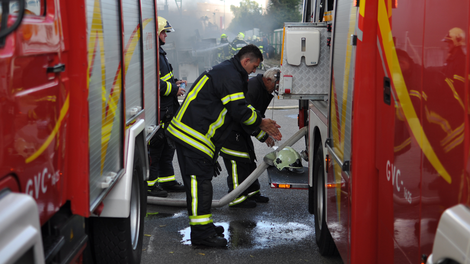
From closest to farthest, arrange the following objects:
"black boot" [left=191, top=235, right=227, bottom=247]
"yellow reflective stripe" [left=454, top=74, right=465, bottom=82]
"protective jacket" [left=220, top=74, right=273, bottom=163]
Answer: "yellow reflective stripe" [left=454, top=74, right=465, bottom=82] → "black boot" [left=191, top=235, right=227, bottom=247] → "protective jacket" [left=220, top=74, right=273, bottom=163]

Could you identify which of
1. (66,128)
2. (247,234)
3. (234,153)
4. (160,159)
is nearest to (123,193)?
(66,128)

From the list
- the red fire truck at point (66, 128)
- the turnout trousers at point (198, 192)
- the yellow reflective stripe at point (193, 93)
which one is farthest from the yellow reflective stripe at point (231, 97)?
the red fire truck at point (66, 128)

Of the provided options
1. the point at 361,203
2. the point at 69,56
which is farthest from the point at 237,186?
the point at 69,56

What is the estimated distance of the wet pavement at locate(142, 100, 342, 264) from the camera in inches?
165

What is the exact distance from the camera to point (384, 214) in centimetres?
250

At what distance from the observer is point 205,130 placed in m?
4.43

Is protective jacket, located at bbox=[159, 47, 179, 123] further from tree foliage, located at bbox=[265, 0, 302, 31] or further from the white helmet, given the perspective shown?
tree foliage, located at bbox=[265, 0, 302, 31]

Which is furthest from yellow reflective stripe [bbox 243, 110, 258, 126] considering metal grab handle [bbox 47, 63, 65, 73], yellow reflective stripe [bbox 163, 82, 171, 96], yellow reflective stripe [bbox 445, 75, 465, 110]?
yellow reflective stripe [bbox 445, 75, 465, 110]

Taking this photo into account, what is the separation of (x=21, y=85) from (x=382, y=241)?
188 centimetres

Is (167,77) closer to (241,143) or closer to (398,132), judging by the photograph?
(241,143)

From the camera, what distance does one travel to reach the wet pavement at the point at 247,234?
419 cm

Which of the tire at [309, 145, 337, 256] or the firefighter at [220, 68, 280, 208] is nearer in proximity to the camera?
the tire at [309, 145, 337, 256]

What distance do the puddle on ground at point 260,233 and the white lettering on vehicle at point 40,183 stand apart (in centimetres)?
256

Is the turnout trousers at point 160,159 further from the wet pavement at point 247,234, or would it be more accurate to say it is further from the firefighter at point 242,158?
the firefighter at point 242,158
